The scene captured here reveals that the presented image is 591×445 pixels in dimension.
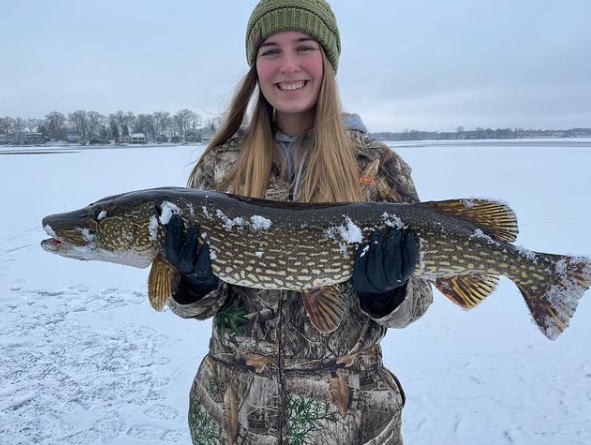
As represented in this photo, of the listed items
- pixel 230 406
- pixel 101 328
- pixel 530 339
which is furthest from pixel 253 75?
pixel 530 339

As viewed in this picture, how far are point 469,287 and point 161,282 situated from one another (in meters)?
1.37

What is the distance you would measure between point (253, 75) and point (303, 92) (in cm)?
33

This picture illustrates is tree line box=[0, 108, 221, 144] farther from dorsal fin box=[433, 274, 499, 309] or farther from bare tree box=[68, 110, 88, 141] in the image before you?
dorsal fin box=[433, 274, 499, 309]

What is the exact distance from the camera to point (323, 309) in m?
1.84

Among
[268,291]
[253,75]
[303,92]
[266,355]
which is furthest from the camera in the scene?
[253,75]

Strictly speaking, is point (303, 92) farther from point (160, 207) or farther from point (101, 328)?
point (101, 328)

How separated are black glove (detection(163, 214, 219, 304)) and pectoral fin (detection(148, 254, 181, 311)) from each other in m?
0.06

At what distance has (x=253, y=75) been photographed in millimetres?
2291

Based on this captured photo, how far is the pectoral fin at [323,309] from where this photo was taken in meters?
1.80

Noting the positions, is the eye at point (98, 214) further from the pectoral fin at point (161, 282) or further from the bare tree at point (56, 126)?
the bare tree at point (56, 126)

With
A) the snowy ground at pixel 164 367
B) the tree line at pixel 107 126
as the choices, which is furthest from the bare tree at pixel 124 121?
the snowy ground at pixel 164 367

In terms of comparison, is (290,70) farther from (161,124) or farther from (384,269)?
(161,124)

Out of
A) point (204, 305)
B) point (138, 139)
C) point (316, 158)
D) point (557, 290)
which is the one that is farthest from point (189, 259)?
point (138, 139)

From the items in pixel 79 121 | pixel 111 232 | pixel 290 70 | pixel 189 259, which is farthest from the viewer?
pixel 79 121
